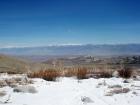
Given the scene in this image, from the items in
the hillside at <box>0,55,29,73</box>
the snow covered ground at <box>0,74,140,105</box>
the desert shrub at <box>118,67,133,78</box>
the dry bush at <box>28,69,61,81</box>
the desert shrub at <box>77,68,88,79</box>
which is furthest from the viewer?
the hillside at <box>0,55,29,73</box>

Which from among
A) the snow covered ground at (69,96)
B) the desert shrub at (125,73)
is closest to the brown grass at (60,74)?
the desert shrub at (125,73)

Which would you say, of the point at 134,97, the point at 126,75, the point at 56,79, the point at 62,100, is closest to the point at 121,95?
the point at 134,97

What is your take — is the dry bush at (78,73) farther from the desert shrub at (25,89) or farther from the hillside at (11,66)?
the desert shrub at (25,89)

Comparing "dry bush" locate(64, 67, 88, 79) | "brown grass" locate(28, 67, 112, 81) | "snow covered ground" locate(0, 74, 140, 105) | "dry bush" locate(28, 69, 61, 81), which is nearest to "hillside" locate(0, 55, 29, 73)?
"brown grass" locate(28, 67, 112, 81)

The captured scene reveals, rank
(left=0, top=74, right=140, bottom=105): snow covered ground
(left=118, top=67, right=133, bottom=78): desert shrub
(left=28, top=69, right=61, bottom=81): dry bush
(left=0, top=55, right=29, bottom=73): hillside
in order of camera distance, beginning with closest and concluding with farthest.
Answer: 1. (left=0, top=74, right=140, bottom=105): snow covered ground
2. (left=28, top=69, right=61, bottom=81): dry bush
3. (left=118, top=67, right=133, bottom=78): desert shrub
4. (left=0, top=55, right=29, bottom=73): hillside

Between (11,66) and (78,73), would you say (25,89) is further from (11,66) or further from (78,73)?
(11,66)

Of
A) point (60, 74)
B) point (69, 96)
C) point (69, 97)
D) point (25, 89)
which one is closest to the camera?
point (69, 97)

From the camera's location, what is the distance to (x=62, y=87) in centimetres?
991

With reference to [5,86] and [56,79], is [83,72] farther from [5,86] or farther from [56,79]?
[5,86]

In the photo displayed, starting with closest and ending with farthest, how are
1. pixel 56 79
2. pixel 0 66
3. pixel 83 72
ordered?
pixel 56 79 → pixel 83 72 → pixel 0 66

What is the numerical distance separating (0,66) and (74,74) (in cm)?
405

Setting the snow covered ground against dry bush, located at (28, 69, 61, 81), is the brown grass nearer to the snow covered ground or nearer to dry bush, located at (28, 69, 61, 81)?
dry bush, located at (28, 69, 61, 81)

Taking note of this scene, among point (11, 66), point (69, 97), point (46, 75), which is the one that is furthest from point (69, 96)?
point (11, 66)

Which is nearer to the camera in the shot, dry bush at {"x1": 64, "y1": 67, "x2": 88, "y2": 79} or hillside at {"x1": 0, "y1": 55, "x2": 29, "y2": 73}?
dry bush at {"x1": 64, "y1": 67, "x2": 88, "y2": 79}
